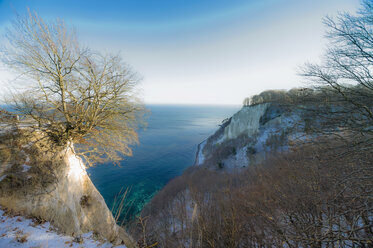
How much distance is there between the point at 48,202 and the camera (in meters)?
4.65

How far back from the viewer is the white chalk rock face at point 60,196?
14.0 ft

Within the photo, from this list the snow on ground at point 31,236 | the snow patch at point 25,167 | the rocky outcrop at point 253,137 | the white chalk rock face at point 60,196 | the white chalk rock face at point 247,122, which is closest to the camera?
the snow on ground at point 31,236

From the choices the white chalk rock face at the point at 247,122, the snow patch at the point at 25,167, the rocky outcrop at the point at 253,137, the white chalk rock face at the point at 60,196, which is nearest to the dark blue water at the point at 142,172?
the white chalk rock face at the point at 60,196

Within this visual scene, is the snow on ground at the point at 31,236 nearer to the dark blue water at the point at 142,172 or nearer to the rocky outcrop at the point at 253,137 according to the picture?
the dark blue water at the point at 142,172

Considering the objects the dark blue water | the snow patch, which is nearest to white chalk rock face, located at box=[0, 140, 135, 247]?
the snow patch

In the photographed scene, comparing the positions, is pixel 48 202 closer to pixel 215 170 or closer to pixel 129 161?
pixel 215 170

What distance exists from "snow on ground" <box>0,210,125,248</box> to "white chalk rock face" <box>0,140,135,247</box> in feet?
1.38

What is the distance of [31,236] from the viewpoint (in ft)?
11.2

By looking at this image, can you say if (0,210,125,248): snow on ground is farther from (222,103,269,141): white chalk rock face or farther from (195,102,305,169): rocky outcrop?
(222,103,269,141): white chalk rock face

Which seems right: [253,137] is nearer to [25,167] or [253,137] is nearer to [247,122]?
[247,122]

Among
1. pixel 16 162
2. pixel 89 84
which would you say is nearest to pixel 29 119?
pixel 16 162

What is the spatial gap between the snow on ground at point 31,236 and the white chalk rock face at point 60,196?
42 cm

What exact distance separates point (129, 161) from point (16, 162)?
31264mm

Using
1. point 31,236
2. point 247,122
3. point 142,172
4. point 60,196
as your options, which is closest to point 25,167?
point 60,196
